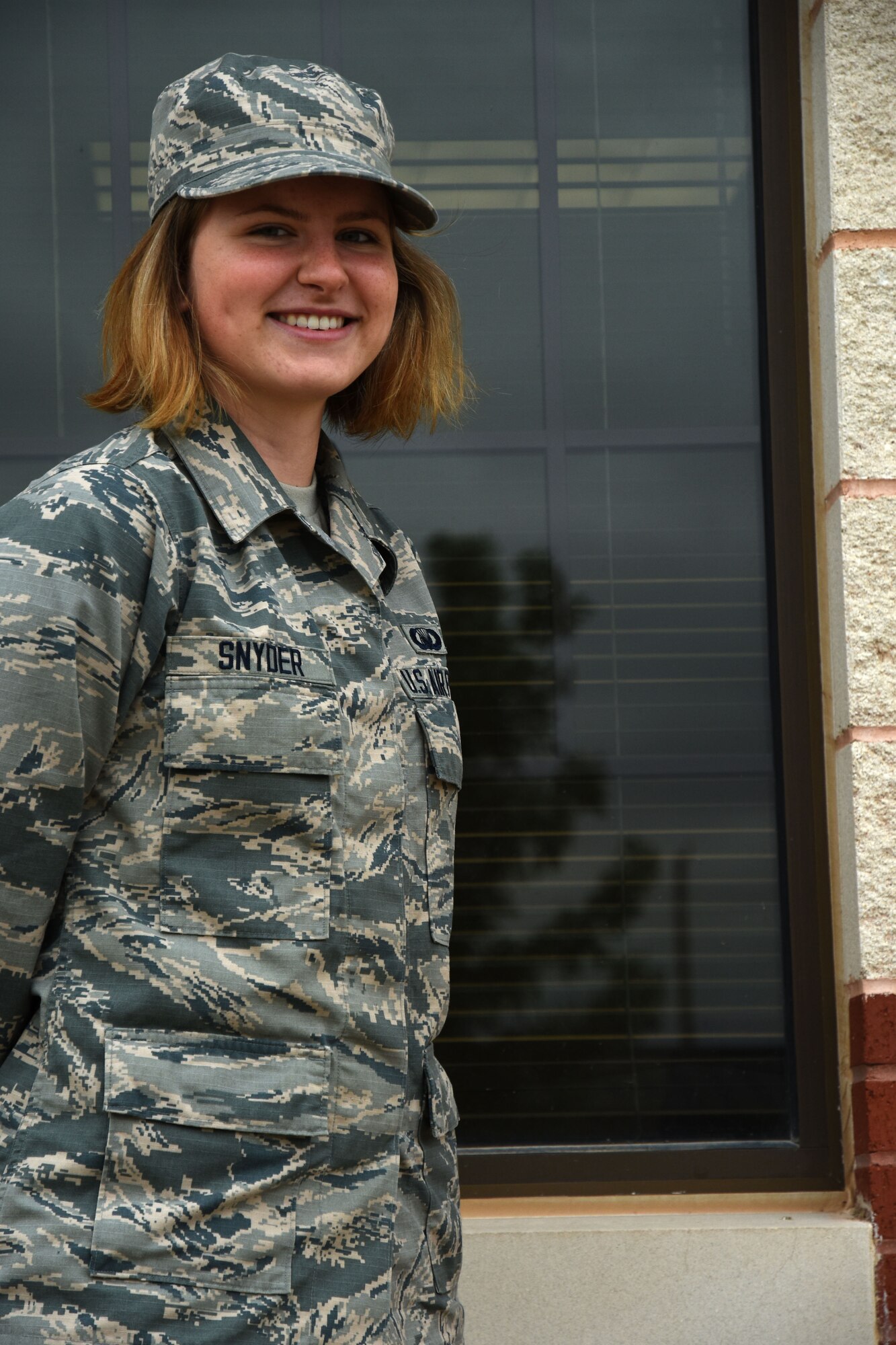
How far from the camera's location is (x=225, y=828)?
56.2 inches

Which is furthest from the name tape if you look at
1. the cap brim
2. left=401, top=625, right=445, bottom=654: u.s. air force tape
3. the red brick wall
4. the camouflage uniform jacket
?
the red brick wall

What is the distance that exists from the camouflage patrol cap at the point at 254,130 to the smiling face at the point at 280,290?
0.04 meters

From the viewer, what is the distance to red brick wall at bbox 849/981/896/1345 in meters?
2.56

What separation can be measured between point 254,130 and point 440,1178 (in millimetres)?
1259

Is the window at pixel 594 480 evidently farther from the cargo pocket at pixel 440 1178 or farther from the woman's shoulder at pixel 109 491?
the woman's shoulder at pixel 109 491

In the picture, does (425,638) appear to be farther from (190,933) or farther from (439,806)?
(190,933)

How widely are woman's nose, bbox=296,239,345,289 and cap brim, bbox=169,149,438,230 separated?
8 centimetres

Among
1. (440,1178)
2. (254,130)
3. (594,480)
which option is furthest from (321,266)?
(594,480)

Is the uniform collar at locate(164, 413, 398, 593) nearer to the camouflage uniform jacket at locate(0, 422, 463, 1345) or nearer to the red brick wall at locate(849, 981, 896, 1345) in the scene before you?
the camouflage uniform jacket at locate(0, 422, 463, 1345)


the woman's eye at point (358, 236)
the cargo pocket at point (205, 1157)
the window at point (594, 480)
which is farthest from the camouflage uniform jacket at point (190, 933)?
the window at point (594, 480)

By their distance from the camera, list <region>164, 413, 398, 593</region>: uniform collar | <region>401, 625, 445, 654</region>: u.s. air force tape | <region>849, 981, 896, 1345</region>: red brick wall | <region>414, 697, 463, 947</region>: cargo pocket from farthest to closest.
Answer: <region>849, 981, 896, 1345</region>: red brick wall < <region>401, 625, 445, 654</region>: u.s. air force tape < <region>414, 697, 463, 947</region>: cargo pocket < <region>164, 413, 398, 593</region>: uniform collar

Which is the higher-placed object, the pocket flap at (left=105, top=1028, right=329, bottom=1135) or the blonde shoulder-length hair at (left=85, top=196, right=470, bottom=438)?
the blonde shoulder-length hair at (left=85, top=196, right=470, bottom=438)

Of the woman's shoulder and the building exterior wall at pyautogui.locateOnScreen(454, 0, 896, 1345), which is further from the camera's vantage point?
the building exterior wall at pyautogui.locateOnScreen(454, 0, 896, 1345)

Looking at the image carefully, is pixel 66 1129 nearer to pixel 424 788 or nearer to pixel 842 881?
pixel 424 788
